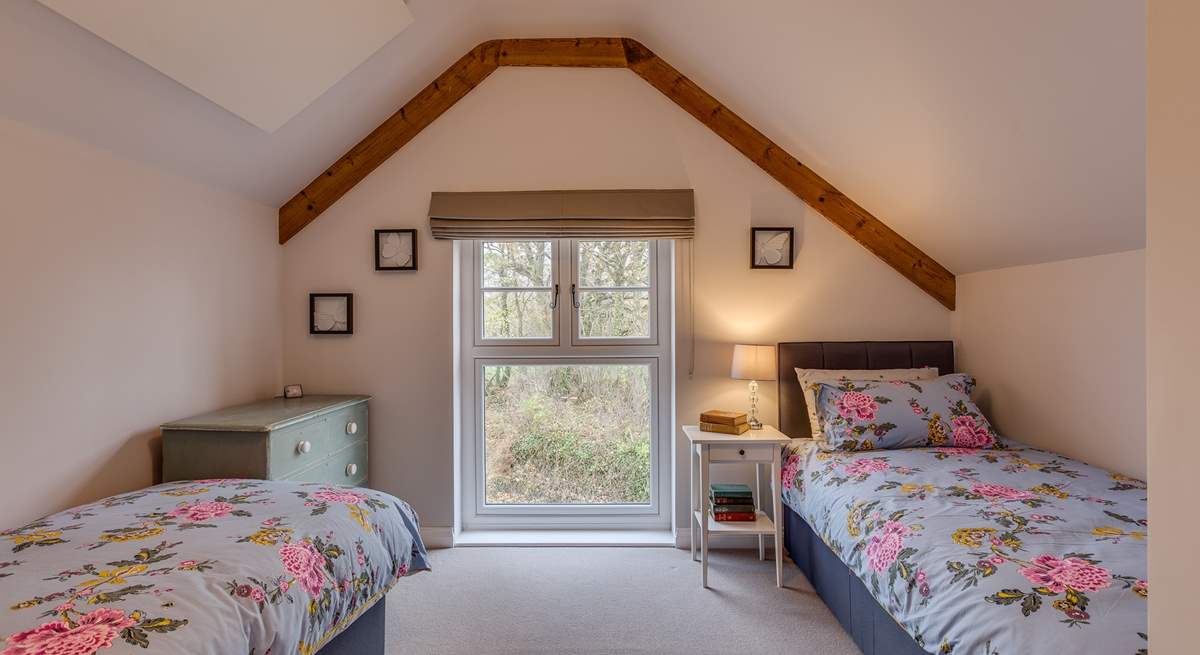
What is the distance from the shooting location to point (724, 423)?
2.75 m

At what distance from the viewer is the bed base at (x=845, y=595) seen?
1.78 m

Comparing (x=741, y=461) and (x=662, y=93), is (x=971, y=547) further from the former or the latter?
(x=662, y=93)

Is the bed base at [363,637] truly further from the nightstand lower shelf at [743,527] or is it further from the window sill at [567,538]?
the nightstand lower shelf at [743,527]

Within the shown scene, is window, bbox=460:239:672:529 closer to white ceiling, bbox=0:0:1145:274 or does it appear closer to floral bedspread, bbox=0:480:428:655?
white ceiling, bbox=0:0:1145:274

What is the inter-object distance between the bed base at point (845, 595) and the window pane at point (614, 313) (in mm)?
1286

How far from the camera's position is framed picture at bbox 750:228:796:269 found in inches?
122

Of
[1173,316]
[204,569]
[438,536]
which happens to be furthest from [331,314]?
[1173,316]

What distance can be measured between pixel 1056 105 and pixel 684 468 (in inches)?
87.8

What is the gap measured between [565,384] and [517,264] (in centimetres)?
77

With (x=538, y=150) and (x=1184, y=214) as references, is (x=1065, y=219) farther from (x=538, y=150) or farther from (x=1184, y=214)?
(x=538, y=150)

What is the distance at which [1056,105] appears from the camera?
179 cm

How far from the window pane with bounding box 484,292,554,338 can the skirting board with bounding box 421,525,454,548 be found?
1.11m

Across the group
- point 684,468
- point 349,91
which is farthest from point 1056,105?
point 349,91

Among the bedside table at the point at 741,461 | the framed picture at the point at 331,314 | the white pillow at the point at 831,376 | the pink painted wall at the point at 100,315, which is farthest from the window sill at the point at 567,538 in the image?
the pink painted wall at the point at 100,315
